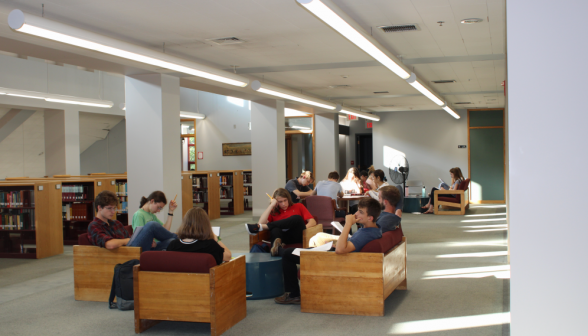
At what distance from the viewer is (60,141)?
13414mm

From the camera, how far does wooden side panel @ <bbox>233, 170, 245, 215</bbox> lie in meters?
13.3

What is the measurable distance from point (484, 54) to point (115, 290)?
6.51 meters

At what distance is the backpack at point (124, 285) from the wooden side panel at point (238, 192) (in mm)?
8490

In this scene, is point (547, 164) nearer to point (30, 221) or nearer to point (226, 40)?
point (226, 40)

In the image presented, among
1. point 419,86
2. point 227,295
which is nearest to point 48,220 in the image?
point 227,295

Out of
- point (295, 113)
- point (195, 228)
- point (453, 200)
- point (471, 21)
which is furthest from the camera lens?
point (295, 113)

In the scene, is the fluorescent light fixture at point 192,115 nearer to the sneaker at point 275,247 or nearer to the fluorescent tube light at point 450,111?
the fluorescent tube light at point 450,111

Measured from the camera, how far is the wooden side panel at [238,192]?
13.3 meters

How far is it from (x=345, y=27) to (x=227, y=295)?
276cm

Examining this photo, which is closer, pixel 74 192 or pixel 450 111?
pixel 74 192

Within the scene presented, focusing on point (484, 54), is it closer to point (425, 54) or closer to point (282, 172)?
point (425, 54)

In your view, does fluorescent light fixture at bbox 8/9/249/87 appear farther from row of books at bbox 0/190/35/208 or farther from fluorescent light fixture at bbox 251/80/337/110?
row of books at bbox 0/190/35/208

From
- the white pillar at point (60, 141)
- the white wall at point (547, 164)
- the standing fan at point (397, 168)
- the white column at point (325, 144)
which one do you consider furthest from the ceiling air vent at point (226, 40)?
the standing fan at point (397, 168)

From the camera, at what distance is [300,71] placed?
30.0 feet
